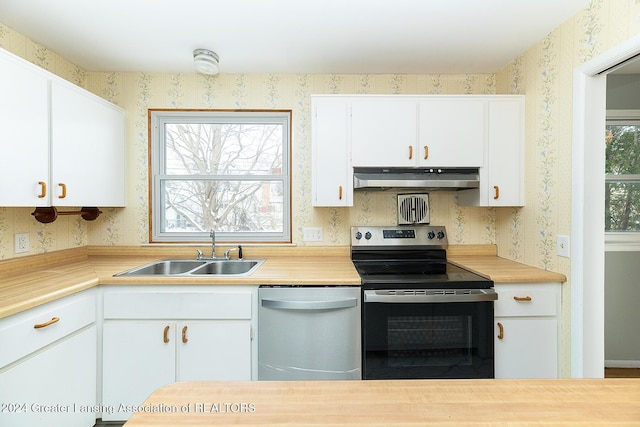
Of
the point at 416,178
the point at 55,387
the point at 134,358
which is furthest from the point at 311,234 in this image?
the point at 55,387

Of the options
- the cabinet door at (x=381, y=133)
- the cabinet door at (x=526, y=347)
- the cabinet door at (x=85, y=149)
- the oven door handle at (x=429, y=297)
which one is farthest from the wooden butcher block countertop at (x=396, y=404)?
the cabinet door at (x=85, y=149)

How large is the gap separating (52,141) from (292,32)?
58.4 inches

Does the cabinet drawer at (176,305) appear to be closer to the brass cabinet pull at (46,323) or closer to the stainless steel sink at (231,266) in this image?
the brass cabinet pull at (46,323)

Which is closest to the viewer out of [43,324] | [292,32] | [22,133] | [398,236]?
[43,324]

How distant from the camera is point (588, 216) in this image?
1.71m

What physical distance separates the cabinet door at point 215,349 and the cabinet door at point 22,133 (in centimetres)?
105

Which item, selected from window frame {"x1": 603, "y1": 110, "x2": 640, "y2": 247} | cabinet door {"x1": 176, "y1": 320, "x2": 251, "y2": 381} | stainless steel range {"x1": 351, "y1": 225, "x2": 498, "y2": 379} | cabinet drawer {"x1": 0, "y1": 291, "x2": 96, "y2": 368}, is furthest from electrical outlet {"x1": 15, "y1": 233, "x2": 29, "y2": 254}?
window frame {"x1": 603, "y1": 110, "x2": 640, "y2": 247}

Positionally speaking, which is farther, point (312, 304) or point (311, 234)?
point (311, 234)

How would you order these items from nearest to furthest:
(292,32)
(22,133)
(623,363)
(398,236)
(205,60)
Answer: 1. (22,133)
2. (292,32)
3. (205,60)
4. (398,236)
5. (623,363)

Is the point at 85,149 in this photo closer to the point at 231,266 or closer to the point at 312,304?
the point at 231,266

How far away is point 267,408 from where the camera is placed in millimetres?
627

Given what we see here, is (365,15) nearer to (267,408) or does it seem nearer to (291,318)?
(291,318)

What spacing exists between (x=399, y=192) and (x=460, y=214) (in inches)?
20.6

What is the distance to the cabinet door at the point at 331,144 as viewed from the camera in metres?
2.17
